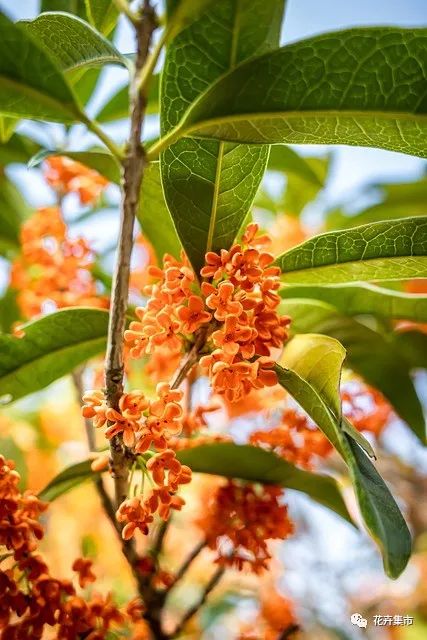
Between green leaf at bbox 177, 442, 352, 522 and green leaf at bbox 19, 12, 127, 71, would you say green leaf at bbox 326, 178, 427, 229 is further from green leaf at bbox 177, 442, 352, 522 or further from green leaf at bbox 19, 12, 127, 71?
green leaf at bbox 19, 12, 127, 71

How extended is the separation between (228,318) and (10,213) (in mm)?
1726

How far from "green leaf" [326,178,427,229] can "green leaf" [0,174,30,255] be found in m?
1.42

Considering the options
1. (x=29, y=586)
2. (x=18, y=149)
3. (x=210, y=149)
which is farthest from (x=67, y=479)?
(x=18, y=149)

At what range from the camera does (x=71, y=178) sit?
2.19 meters

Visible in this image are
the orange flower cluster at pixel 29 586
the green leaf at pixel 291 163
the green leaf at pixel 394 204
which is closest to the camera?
the orange flower cluster at pixel 29 586

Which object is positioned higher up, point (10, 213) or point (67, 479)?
point (10, 213)

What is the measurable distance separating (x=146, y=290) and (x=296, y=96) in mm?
498

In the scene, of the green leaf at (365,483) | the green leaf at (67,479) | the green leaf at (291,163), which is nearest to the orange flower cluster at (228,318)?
the green leaf at (365,483)

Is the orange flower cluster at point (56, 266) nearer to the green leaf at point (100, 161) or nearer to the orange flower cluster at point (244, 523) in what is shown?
the green leaf at point (100, 161)

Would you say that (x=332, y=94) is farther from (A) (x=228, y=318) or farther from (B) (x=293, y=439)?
(B) (x=293, y=439)

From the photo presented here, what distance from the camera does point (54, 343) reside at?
1.47m

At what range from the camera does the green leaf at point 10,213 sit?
246 centimetres

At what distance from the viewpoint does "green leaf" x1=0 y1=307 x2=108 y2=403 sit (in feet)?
4.66

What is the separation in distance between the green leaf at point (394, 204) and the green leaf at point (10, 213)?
4.66ft
